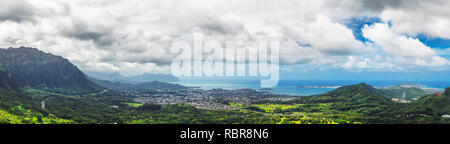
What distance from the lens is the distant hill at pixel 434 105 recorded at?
99938 mm

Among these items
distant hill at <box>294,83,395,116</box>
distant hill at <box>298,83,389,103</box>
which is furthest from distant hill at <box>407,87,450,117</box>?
distant hill at <box>298,83,389,103</box>

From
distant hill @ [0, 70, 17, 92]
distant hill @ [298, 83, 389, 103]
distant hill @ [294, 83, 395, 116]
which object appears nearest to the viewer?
distant hill @ [294, 83, 395, 116]

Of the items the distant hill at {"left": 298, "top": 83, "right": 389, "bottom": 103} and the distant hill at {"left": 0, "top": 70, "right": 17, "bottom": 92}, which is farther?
the distant hill at {"left": 0, "top": 70, "right": 17, "bottom": 92}

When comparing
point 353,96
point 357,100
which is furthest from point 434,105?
point 353,96

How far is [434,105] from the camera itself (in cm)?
10694

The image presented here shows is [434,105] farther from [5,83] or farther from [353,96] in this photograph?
[5,83]

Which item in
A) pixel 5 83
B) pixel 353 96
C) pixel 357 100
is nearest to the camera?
pixel 357 100

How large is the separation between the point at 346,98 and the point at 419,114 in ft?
235

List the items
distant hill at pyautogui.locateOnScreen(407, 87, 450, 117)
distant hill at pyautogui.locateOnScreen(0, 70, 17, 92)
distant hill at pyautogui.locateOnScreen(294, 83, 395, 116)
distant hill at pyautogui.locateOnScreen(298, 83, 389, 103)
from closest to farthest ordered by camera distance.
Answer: distant hill at pyautogui.locateOnScreen(407, 87, 450, 117)
distant hill at pyautogui.locateOnScreen(294, 83, 395, 116)
distant hill at pyautogui.locateOnScreen(298, 83, 389, 103)
distant hill at pyautogui.locateOnScreen(0, 70, 17, 92)

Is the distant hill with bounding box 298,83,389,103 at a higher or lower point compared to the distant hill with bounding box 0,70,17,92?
lower

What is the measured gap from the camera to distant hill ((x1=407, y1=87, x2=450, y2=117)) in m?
99.9

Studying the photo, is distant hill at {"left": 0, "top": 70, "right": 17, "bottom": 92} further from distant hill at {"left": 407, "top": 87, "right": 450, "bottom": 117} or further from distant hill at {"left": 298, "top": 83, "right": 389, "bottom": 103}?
distant hill at {"left": 407, "top": 87, "right": 450, "bottom": 117}

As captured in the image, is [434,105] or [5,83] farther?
[5,83]

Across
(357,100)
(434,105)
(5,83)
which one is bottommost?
(357,100)
